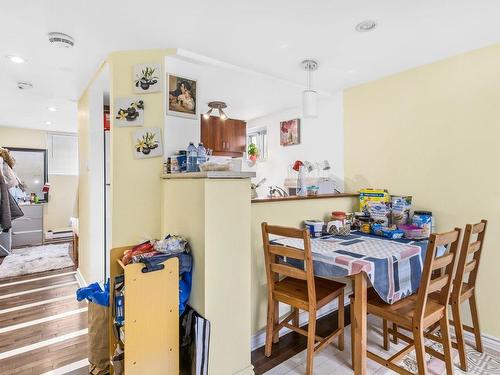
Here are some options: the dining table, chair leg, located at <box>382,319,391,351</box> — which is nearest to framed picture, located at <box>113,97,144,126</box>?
the dining table

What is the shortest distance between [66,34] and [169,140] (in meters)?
0.96

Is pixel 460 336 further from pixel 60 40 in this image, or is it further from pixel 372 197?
pixel 60 40

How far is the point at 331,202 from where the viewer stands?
262 cm

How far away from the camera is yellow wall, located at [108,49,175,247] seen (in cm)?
215

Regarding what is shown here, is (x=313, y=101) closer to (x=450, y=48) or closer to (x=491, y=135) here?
(x=450, y=48)

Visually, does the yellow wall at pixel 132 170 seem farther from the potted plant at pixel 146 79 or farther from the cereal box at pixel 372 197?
the cereal box at pixel 372 197

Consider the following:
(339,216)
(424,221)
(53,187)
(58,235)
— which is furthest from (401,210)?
(53,187)

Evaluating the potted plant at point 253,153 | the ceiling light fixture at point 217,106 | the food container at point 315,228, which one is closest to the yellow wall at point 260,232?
the food container at point 315,228

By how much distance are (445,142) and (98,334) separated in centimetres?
293

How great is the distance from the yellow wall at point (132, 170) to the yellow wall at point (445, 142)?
6.50 ft

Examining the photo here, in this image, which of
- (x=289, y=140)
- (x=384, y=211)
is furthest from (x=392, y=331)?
(x=289, y=140)

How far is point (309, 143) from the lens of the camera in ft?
11.5

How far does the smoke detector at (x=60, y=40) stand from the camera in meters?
1.93

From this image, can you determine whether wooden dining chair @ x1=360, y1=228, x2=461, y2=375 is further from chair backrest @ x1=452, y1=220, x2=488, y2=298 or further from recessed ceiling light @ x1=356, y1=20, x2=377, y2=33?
recessed ceiling light @ x1=356, y1=20, x2=377, y2=33
